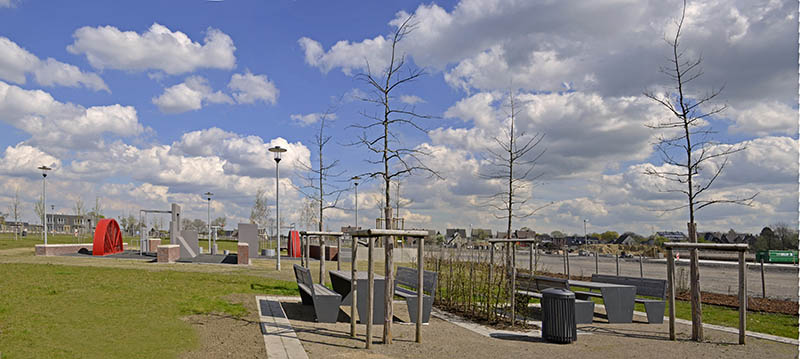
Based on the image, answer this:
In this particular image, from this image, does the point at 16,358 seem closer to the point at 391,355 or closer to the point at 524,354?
the point at 391,355

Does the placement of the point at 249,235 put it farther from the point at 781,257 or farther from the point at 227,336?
the point at 781,257

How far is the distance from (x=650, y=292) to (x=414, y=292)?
185 inches

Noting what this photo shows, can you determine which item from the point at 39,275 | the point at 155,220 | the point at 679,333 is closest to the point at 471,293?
the point at 679,333

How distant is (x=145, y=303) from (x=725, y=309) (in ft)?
41.2

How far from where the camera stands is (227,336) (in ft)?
25.7

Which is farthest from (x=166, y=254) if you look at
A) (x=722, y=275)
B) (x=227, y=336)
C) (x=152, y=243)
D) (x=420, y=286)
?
(x=722, y=275)

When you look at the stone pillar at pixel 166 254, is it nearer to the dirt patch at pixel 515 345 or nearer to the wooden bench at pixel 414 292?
the wooden bench at pixel 414 292

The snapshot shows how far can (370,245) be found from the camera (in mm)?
7508

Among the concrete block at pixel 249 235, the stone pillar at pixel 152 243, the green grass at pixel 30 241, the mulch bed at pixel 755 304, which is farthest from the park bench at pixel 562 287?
the green grass at pixel 30 241

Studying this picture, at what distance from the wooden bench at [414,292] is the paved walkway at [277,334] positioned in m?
1.92

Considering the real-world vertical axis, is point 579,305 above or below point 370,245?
below

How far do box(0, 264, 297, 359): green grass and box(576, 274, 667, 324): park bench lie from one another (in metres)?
7.49

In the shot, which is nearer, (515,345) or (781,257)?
(515,345)

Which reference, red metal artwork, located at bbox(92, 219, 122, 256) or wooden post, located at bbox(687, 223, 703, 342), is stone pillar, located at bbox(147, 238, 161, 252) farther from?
wooden post, located at bbox(687, 223, 703, 342)
